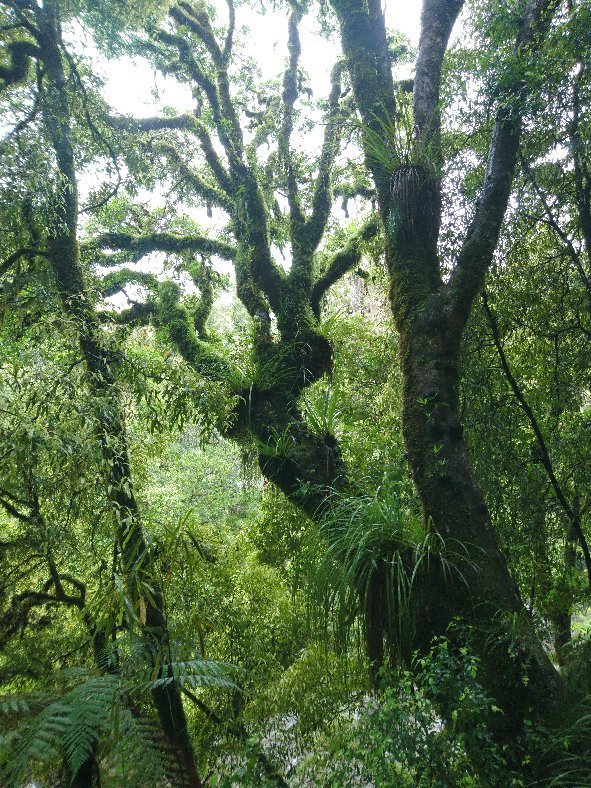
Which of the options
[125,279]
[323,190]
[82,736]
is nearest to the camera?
[82,736]

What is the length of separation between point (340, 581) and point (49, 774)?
3.14 meters

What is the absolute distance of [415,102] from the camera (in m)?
3.96

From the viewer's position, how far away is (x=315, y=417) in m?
4.45

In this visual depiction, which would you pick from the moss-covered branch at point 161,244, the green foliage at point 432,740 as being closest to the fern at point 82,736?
the green foliage at point 432,740

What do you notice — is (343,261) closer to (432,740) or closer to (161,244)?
(161,244)

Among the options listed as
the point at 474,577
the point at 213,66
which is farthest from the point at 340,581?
the point at 213,66

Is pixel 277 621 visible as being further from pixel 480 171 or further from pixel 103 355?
pixel 480 171

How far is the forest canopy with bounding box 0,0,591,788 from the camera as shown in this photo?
7.81ft

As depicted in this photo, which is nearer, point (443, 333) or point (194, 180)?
point (443, 333)

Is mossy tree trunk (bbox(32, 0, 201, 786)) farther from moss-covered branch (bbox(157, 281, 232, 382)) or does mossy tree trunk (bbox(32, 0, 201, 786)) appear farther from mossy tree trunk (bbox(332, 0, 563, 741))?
mossy tree trunk (bbox(332, 0, 563, 741))

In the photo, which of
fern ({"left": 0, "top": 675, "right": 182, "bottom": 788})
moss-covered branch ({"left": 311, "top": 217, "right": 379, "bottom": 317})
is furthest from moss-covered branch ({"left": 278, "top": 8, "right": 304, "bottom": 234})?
fern ({"left": 0, "top": 675, "right": 182, "bottom": 788})

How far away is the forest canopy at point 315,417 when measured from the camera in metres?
2.38

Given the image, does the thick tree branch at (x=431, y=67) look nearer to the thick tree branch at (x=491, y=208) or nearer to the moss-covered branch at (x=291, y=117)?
the thick tree branch at (x=491, y=208)

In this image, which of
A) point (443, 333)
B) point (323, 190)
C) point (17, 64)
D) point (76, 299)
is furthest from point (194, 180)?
point (443, 333)
